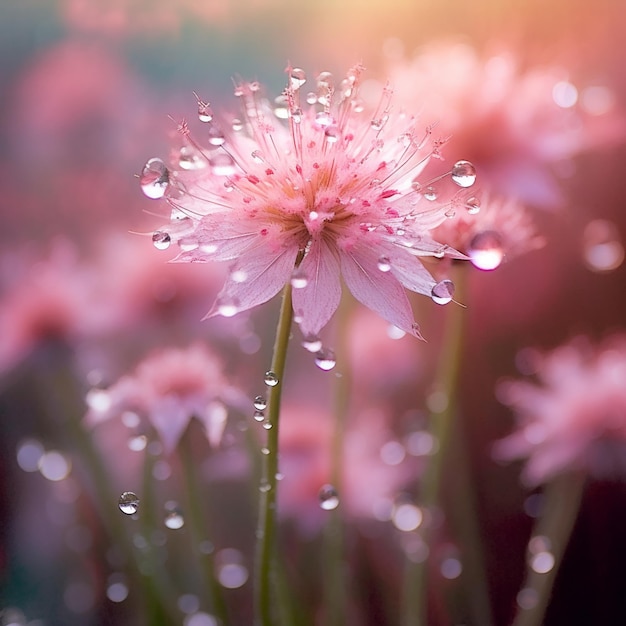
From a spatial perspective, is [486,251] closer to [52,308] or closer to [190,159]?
[190,159]

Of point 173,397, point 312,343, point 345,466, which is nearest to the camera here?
point 312,343

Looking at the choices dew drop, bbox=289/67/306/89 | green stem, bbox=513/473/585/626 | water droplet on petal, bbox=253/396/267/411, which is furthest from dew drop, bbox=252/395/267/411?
green stem, bbox=513/473/585/626

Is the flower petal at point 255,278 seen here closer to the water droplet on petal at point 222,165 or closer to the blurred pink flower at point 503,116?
the water droplet on petal at point 222,165

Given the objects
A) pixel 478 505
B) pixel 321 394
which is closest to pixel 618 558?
pixel 478 505

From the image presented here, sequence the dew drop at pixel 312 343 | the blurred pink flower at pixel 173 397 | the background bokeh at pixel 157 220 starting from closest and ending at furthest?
the dew drop at pixel 312 343, the blurred pink flower at pixel 173 397, the background bokeh at pixel 157 220

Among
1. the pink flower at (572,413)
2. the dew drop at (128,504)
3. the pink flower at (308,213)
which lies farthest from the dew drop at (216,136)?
the pink flower at (572,413)

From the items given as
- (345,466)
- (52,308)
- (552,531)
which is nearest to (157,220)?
(52,308)

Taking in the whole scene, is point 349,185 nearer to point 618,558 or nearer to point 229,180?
point 229,180
